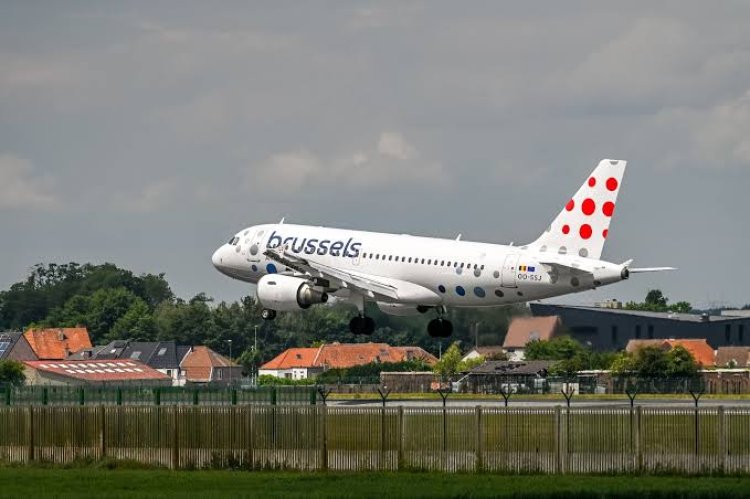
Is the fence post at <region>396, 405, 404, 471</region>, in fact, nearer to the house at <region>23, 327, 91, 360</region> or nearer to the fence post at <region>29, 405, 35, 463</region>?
the fence post at <region>29, 405, 35, 463</region>

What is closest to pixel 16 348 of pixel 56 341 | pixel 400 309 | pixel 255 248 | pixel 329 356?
pixel 56 341

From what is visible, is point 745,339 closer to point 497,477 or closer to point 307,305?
point 307,305

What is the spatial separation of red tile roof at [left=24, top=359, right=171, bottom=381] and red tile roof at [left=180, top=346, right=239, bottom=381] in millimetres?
27456

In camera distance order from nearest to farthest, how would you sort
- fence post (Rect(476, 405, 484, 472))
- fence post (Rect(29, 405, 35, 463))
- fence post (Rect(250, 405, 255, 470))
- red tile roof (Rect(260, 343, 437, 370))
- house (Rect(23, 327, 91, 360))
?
fence post (Rect(476, 405, 484, 472))
fence post (Rect(250, 405, 255, 470))
fence post (Rect(29, 405, 35, 463))
house (Rect(23, 327, 91, 360))
red tile roof (Rect(260, 343, 437, 370))

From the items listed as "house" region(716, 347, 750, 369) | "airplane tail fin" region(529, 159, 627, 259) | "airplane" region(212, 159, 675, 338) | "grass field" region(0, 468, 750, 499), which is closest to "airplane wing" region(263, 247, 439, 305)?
"airplane" region(212, 159, 675, 338)

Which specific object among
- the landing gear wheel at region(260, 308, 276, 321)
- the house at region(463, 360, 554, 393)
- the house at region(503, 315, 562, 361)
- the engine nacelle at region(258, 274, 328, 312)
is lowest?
the house at region(463, 360, 554, 393)

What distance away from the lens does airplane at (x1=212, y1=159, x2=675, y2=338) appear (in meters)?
104

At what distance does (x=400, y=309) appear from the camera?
4476 inches

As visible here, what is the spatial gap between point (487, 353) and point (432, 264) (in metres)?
40.0

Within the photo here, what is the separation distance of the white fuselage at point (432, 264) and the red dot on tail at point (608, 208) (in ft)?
15.2

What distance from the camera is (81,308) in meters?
199

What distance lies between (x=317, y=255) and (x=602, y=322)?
954 inches

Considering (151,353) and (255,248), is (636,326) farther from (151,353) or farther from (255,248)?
(151,353)

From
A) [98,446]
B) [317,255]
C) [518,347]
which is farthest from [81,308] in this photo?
[98,446]
